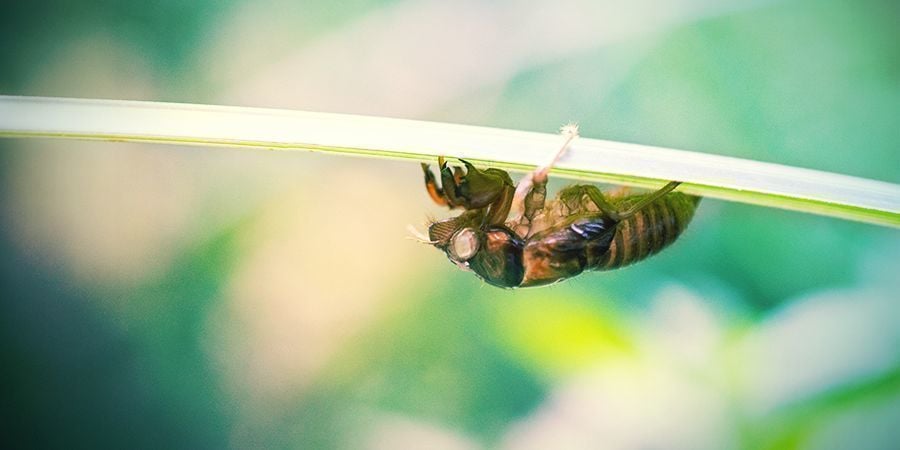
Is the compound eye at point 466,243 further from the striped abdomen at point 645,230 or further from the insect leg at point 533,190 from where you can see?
the striped abdomen at point 645,230

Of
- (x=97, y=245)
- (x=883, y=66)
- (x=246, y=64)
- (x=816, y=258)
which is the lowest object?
(x=97, y=245)

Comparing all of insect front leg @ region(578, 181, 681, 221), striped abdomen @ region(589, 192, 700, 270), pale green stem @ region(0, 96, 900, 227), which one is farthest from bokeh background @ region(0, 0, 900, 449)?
pale green stem @ region(0, 96, 900, 227)

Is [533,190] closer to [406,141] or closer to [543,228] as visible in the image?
[543,228]

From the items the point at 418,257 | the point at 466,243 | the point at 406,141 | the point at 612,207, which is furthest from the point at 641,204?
the point at 418,257

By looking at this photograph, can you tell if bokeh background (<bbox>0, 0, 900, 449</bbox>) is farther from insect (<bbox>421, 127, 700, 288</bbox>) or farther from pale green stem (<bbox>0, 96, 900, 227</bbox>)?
pale green stem (<bbox>0, 96, 900, 227</bbox>)

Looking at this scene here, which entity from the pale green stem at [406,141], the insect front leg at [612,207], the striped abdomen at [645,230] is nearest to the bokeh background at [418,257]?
the striped abdomen at [645,230]

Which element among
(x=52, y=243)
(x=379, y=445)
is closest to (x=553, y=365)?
(x=379, y=445)

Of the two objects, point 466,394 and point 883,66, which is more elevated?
point 883,66

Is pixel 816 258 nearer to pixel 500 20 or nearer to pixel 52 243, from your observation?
pixel 500 20
